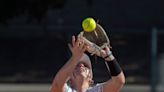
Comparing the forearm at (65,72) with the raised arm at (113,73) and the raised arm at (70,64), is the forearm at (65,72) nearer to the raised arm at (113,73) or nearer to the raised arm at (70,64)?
the raised arm at (70,64)

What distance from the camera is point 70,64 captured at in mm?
4535

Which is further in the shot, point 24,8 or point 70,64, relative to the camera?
point 24,8

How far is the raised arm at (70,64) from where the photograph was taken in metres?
4.46

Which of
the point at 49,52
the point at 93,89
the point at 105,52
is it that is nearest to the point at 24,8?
the point at 49,52

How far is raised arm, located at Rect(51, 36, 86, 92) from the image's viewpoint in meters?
4.46

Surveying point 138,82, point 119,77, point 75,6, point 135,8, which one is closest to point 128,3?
point 135,8

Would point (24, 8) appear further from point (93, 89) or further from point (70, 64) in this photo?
point (70, 64)

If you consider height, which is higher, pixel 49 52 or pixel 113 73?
pixel 113 73

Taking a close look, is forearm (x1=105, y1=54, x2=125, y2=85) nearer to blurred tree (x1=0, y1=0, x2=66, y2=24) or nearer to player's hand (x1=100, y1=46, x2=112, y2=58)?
player's hand (x1=100, y1=46, x2=112, y2=58)

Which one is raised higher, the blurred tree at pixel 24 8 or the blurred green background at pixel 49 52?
the blurred tree at pixel 24 8

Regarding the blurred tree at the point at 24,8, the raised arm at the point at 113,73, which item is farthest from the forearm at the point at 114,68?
the blurred tree at the point at 24,8

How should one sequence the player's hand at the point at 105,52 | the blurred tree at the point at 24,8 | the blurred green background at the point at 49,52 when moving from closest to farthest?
the player's hand at the point at 105,52, the blurred green background at the point at 49,52, the blurred tree at the point at 24,8

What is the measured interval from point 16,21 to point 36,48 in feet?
24.8

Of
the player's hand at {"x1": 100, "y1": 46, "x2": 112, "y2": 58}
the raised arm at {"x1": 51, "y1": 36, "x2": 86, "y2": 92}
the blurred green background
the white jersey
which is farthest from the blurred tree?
the player's hand at {"x1": 100, "y1": 46, "x2": 112, "y2": 58}
